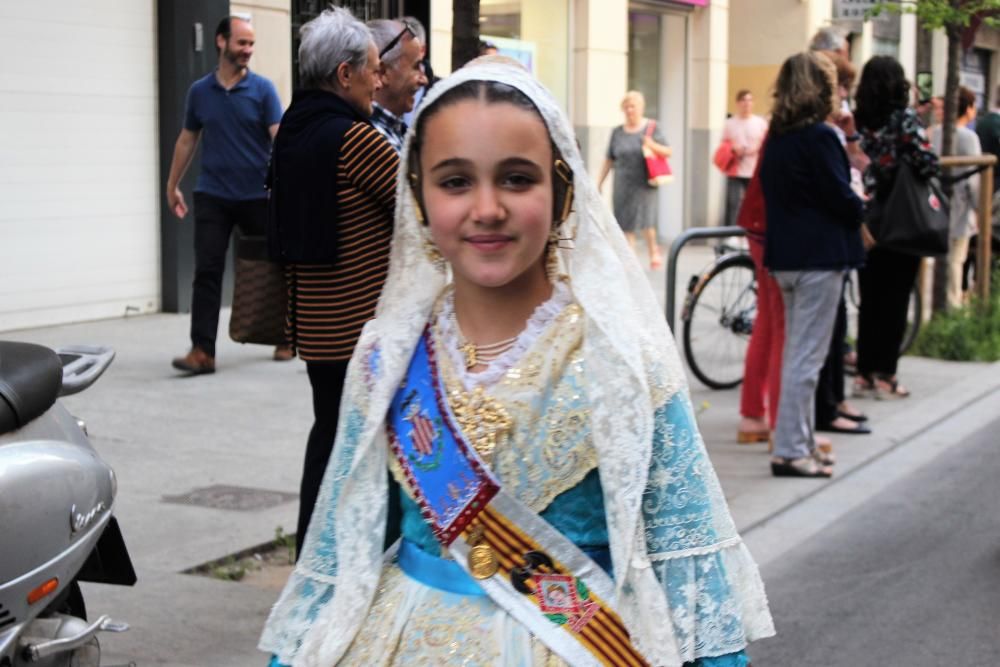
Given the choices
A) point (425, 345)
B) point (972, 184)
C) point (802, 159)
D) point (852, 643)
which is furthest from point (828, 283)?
point (972, 184)

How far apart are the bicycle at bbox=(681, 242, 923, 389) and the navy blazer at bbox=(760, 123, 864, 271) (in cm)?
214

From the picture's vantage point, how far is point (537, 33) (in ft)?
63.0

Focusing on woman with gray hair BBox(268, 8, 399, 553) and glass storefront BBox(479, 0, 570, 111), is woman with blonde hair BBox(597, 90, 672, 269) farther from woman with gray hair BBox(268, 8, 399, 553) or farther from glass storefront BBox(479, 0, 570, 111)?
woman with gray hair BBox(268, 8, 399, 553)

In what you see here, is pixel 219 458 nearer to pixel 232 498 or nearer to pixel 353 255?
pixel 232 498

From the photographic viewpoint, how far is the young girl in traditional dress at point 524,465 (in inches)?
88.4

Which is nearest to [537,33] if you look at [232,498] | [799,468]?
[799,468]

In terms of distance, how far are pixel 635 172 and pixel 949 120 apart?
5.76 m

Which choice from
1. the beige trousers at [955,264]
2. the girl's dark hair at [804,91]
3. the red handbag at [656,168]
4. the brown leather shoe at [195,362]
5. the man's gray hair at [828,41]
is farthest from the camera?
the red handbag at [656,168]

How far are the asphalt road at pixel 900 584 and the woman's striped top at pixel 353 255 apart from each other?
1.67m

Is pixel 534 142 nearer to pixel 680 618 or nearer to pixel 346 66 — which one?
pixel 680 618

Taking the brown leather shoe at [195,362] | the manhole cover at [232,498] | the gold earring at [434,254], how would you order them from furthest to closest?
the brown leather shoe at [195,362], the manhole cover at [232,498], the gold earring at [434,254]

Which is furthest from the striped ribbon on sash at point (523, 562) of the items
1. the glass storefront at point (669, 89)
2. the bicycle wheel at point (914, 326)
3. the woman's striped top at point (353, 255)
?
the glass storefront at point (669, 89)

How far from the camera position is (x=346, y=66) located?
17.7 ft

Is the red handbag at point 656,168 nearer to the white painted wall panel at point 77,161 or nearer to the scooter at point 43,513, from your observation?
the white painted wall panel at point 77,161
